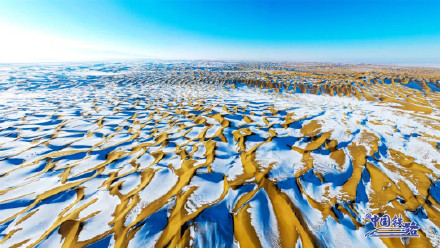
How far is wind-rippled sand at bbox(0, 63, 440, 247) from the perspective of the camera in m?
1.64

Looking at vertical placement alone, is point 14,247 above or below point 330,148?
below

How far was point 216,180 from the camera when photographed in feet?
7.61

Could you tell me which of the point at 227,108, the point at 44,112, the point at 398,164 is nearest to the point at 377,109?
the point at 398,164

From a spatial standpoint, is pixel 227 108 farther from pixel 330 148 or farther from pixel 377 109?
pixel 377 109

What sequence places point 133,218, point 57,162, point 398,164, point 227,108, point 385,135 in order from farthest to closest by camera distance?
point 227,108
point 385,135
point 57,162
point 398,164
point 133,218

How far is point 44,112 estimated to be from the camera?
5422 mm

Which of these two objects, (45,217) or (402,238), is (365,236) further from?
(45,217)

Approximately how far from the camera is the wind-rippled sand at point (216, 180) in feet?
5.39

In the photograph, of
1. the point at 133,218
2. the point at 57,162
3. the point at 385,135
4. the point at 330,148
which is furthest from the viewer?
the point at 385,135

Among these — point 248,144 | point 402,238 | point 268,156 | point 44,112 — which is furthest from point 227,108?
point 44,112

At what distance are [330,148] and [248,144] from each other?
60.1 inches

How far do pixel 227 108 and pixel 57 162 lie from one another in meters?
4.43

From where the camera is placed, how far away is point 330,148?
3.15 metres

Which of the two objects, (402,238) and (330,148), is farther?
(330,148)
